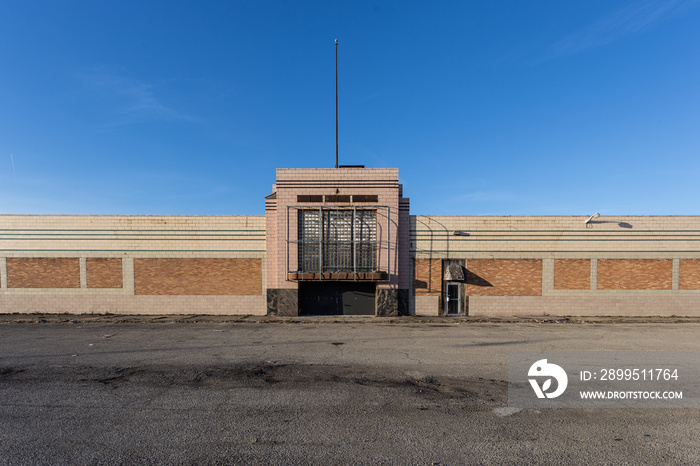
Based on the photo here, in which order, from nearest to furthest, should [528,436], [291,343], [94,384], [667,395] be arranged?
[528,436]
[667,395]
[94,384]
[291,343]

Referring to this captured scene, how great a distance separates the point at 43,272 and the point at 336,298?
725 inches

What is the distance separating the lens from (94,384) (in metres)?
8.20

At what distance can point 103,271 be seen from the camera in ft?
66.7

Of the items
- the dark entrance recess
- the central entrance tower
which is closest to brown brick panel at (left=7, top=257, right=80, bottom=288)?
the central entrance tower

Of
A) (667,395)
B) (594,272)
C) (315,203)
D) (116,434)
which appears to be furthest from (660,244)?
(116,434)

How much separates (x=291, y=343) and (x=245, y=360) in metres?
2.64

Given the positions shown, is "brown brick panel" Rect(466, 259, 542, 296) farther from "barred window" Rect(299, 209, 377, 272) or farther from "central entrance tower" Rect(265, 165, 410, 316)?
"barred window" Rect(299, 209, 377, 272)

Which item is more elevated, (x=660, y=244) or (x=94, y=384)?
(x=660, y=244)

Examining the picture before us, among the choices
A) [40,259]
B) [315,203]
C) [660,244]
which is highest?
[315,203]

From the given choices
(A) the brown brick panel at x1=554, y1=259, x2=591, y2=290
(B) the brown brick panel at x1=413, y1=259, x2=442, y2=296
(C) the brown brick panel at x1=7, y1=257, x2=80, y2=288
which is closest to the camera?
(A) the brown brick panel at x1=554, y1=259, x2=591, y2=290

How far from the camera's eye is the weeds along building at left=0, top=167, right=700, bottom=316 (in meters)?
19.7

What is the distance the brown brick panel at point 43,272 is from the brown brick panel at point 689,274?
37.1m

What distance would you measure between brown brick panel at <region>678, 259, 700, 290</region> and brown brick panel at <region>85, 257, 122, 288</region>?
34558 millimetres

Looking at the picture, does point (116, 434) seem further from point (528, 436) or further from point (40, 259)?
point (40, 259)
